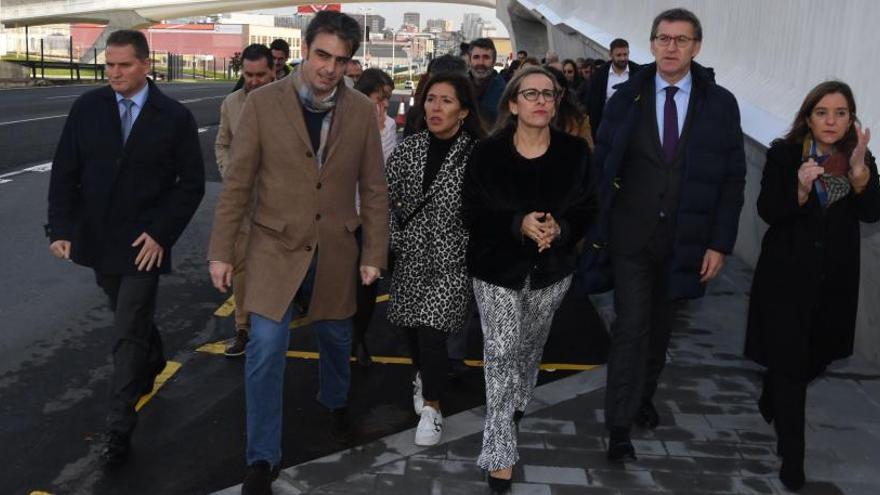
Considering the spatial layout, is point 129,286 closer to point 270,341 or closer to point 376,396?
point 270,341

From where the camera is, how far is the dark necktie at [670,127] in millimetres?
4742

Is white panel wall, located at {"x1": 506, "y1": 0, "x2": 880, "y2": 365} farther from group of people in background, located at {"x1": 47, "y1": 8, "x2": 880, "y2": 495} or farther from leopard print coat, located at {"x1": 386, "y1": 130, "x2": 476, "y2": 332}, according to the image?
leopard print coat, located at {"x1": 386, "y1": 130, "x2": 476, "y2": 332}

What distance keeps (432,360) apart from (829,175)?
202 cm

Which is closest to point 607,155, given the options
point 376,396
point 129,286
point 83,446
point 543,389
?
point 543,389

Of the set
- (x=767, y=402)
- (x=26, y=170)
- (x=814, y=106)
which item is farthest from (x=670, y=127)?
(x=26, y=170)

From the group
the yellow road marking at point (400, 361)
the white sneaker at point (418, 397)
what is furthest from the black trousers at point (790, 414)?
the yellow road marking at point (400, 361)

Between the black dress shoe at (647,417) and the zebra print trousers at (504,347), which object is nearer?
the zebra print trousers at (504,347)

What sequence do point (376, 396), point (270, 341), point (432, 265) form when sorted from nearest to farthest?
1. point (270, 341)
2. point (432, 265)
3. point (376, 396)

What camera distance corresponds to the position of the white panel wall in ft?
21.3

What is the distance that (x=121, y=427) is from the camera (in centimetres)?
473

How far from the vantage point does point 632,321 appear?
15.8 feet

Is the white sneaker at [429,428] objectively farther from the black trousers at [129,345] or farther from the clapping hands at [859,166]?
the clapping hands at [859,166]

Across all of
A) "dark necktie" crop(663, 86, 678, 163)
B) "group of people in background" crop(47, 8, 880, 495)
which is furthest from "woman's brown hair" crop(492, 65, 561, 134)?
"dark necktie" crop(663, 86, 678, 163)

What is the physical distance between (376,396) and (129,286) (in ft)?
5.28
